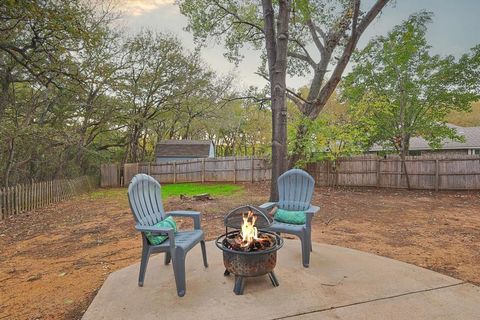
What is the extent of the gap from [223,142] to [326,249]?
98.8ft

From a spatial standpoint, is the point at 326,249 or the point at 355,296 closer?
the point at 355,296

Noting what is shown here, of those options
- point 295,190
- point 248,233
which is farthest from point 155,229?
point 295,190

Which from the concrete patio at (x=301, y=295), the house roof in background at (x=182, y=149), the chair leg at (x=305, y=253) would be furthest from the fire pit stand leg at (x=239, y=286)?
the house roof in background at (x=182, y=149)

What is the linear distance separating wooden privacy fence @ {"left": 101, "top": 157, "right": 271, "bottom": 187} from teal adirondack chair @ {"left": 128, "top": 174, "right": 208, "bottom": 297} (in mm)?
10560

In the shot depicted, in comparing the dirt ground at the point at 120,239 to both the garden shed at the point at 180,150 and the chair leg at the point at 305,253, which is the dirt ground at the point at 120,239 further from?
the garden shed at the point at 180,150

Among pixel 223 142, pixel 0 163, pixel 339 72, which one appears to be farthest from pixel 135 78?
pixel 223 142

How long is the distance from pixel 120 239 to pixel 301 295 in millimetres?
3510

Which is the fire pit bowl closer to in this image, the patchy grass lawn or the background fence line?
the patchy grass lawn

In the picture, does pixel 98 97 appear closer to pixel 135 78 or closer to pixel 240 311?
pixel 135 78

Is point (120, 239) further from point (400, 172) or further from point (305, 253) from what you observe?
point (400, 172)

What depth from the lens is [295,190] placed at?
13.5 feet

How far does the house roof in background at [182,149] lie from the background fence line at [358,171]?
16.7ft

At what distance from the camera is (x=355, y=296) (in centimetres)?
257

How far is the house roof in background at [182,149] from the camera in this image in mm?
21453
